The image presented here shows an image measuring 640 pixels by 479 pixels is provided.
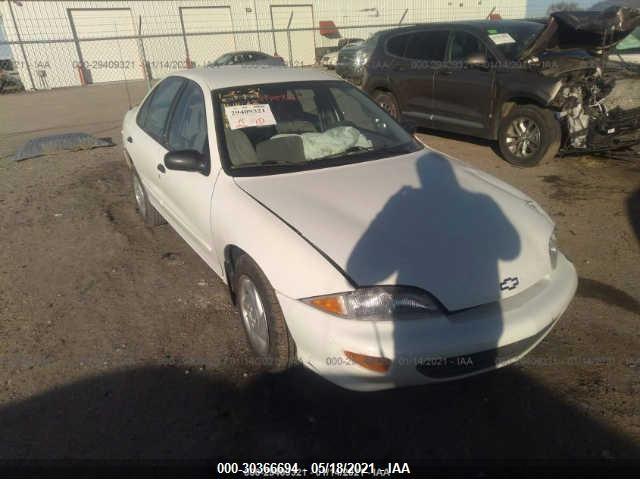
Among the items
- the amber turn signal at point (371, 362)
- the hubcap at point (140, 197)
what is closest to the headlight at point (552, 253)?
the amber turn signal at point (371, 362)

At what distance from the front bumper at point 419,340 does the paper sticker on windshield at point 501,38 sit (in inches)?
200

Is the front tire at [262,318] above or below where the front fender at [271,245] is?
below

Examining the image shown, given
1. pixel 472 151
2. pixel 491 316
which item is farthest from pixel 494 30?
pixel 491 316

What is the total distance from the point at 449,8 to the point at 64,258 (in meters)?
30.7

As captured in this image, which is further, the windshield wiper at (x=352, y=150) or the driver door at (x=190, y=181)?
the windshield wiper at (x=352, y=150)

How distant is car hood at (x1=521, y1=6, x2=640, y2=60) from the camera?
5.04 m

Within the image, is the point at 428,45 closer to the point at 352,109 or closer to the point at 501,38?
the point at 501,38

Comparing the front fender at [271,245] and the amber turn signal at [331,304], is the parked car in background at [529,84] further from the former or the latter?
the amber turn signal at [331,304]

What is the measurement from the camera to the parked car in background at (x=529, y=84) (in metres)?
5.27

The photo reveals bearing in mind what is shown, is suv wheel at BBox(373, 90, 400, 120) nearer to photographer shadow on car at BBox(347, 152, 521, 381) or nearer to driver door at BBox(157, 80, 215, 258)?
driver door at BBox(157, 80, 215, 258)

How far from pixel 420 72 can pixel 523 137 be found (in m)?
2.00

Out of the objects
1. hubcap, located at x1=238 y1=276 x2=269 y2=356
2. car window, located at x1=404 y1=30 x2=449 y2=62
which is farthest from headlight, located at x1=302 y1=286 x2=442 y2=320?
car window, located at x1=404 y1=30 x2=449 y2=62

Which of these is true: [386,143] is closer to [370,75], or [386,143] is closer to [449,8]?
[370,75]

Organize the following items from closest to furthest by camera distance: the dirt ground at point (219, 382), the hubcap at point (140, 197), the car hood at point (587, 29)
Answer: the dirt ground at point (219, 382) < the hubcap at point (140, 197) < the car hood at point (587, 29)
